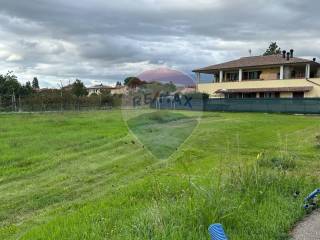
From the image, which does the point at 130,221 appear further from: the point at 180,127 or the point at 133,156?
the point at 133,156

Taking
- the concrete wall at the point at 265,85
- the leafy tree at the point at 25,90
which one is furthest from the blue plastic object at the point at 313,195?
the leafy tree at the point at 25,90

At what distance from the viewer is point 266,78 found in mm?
60031

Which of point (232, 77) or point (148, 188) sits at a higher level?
point (232, 77)

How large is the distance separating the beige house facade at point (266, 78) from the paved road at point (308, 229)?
1838 inches

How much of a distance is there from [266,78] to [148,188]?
54235 millimetres

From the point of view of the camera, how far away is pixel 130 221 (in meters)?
5.89

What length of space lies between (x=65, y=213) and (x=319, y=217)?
3920 mm

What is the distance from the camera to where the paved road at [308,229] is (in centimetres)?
542

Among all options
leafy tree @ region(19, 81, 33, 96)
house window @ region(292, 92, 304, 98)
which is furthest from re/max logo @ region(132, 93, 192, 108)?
leafy tree @ region(19, 81, 33, 96)

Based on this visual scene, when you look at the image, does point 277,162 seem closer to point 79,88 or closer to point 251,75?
point 251,75

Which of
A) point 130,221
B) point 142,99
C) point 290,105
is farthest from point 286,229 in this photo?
point 290,105

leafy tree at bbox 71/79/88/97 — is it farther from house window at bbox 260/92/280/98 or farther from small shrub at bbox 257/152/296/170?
small shrub at bbox 257/152/296/170

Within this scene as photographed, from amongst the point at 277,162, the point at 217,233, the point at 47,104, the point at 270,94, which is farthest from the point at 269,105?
the point at 217,233

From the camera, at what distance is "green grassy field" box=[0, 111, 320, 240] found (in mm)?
5637
